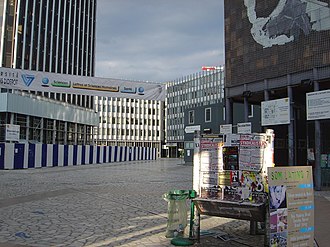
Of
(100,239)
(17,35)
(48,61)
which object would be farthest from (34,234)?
(48,61)

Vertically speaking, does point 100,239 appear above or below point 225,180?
below

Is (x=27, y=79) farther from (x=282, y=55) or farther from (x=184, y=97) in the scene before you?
(x=184, y=97)

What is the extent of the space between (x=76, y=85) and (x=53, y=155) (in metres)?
11.6

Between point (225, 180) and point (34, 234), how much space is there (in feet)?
12.0

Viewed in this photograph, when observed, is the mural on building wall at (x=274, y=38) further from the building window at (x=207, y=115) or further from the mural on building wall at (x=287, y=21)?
the building window at (x=207, y=115)

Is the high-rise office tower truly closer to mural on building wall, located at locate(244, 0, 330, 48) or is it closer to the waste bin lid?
mural on building wall, located at locate(244, 0, 330, 48)

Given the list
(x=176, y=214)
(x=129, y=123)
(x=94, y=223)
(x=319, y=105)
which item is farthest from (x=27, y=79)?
(x=129, y=123)

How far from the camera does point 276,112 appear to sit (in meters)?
18.6

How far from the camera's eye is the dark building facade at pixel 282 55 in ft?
55.9

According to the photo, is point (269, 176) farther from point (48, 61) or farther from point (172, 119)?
point (172, 119)

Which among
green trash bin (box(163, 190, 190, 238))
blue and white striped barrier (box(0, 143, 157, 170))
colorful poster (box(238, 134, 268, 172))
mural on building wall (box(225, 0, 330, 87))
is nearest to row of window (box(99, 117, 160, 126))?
blue and white striped barrier (box(0, 143, 157, 170))

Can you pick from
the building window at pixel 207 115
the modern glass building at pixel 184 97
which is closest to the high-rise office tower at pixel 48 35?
the building window at pixel 207 115

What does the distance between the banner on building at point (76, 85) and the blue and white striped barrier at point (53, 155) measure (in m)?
7.72

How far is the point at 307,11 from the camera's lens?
1772 cm
